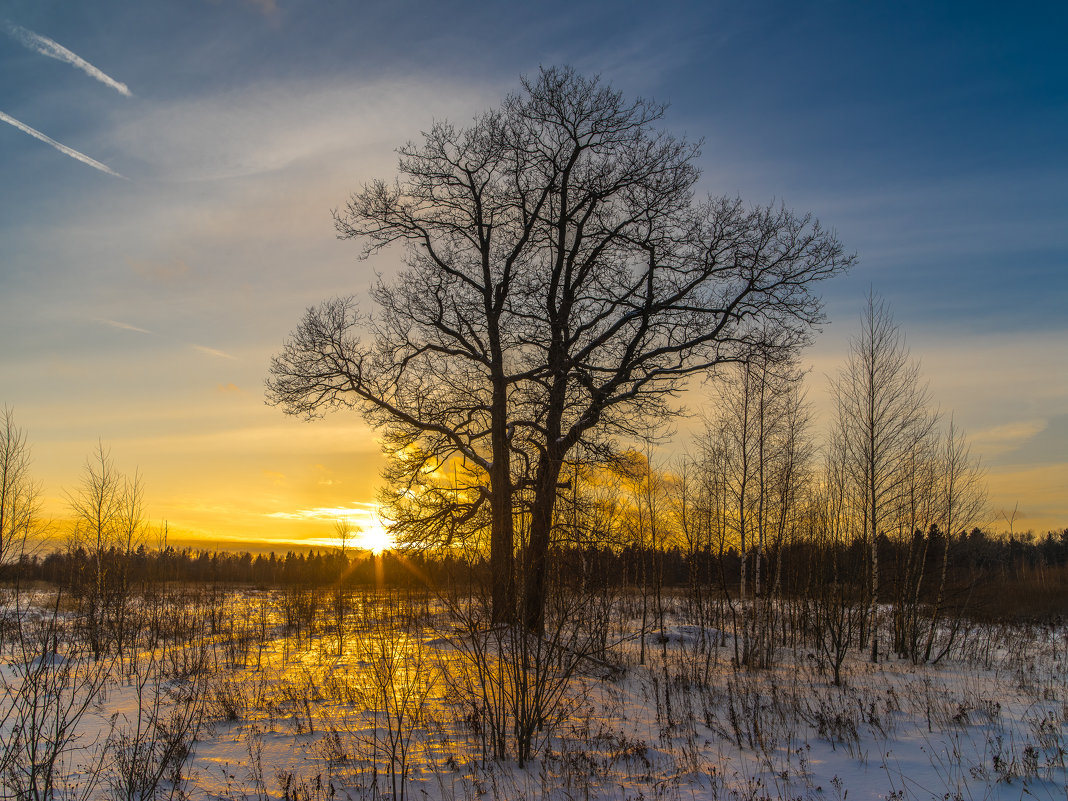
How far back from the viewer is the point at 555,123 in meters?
14.1

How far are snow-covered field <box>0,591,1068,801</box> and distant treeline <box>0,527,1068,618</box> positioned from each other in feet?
1.90

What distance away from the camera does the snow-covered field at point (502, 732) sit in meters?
5.02

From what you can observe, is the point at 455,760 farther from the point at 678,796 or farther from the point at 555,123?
the point at 555,123

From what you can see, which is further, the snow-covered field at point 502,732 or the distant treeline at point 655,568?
the distant treeline at point 655,568

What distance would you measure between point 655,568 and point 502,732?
5.67 meters

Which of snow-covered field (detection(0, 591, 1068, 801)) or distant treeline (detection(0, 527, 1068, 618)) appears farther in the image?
distant treeline (detection(0, 527, 1068, 618))

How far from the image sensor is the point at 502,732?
5762 mm

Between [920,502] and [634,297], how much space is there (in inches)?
348

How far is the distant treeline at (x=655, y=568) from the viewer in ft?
21.3

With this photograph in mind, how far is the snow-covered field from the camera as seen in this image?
5020 millimetres

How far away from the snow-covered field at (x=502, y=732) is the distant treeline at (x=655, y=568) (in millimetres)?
580

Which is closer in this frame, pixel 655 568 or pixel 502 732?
pixel 502 732

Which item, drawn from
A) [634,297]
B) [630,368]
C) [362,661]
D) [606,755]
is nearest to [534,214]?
[634,297]

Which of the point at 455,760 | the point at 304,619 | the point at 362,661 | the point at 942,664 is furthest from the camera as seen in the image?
the point at 304,619
